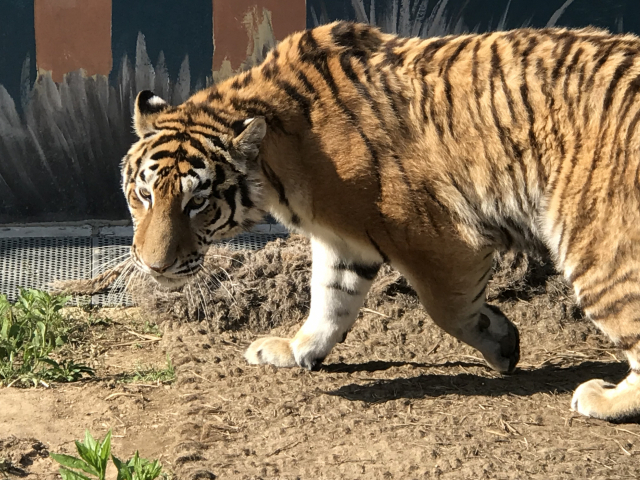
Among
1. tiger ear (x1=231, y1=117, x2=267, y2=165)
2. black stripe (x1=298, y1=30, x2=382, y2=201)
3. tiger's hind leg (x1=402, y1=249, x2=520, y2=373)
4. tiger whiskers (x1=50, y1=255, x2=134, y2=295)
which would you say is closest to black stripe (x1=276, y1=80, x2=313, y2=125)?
black stripe (x1=298, y1=30, x2=382, y2=201)

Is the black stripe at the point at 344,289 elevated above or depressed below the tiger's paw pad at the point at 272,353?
above

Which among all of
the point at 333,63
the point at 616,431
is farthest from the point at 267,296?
the point at 616,431

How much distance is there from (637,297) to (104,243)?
10.7 ft

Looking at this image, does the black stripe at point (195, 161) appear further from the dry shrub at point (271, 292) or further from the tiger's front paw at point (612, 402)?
the tiger's front paw at point (612, 402)

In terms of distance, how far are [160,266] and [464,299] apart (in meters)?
1.20

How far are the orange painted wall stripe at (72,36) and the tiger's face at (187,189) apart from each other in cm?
208

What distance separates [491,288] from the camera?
458cm

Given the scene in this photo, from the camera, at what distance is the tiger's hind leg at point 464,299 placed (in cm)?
341

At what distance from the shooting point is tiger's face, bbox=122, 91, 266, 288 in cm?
328

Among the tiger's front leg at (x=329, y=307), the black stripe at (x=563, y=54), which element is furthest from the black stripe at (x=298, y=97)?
the black stripe at (x=563, y=54)

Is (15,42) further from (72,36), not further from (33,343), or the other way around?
(33,343)

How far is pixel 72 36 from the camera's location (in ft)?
17.6

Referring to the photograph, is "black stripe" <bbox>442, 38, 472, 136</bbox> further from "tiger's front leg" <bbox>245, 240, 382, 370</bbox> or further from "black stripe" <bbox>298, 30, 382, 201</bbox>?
"tiger's front leg" <bbox>245, 240, 382, 370</bbox>

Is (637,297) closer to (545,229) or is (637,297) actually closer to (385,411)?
(545,229)
